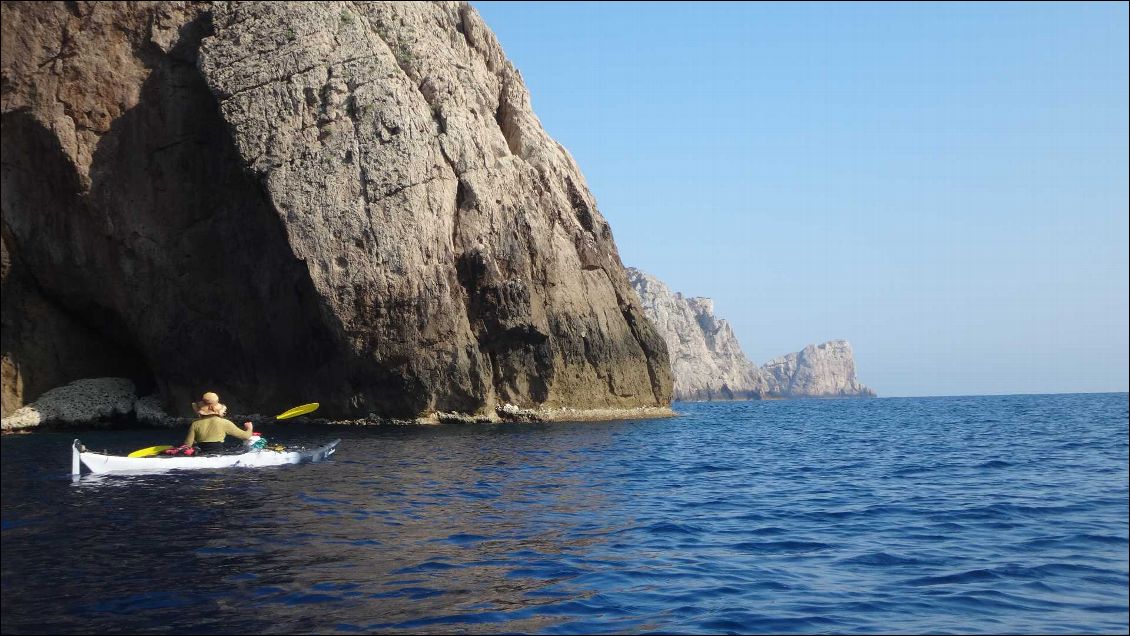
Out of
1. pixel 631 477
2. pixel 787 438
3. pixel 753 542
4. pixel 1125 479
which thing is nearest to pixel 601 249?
pixel 787 438

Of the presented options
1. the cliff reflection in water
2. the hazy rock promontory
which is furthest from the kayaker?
the hazy rock promontory

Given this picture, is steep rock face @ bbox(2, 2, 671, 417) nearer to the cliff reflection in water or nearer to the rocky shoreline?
the rocky shoreline

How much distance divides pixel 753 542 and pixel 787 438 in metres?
24.3

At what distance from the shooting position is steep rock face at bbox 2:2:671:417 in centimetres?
3934

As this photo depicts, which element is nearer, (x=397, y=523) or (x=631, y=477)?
(x=397, y=523)

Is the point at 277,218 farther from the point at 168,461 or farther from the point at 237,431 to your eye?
the point at 168,461

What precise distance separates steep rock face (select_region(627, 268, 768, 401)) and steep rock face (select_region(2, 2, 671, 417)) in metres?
110

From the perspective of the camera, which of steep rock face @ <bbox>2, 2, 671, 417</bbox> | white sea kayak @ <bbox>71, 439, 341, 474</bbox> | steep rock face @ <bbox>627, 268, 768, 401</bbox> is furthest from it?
steep rock face @ <bbox>627, 268, 768, 401</bbox>

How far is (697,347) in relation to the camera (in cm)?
16300

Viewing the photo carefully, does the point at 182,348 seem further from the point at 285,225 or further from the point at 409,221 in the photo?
the point at 409,221

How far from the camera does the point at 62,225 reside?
4297 centimetres

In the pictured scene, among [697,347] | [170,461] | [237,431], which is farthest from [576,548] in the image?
[697,347]

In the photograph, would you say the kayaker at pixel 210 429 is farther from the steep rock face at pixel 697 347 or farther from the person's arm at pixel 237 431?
the steep rock face at pixel 697 347

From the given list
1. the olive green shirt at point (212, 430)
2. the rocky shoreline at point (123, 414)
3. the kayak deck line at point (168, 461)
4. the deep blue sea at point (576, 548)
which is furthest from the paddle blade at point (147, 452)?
the rocky shoreline at point (123, 414)
